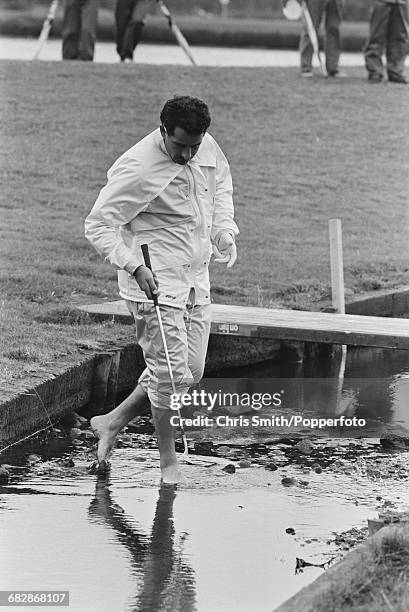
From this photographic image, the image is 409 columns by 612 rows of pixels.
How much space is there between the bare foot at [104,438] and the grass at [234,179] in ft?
1.90

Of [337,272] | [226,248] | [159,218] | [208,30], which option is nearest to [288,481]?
[226,248]

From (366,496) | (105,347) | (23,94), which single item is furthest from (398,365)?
(23,94)

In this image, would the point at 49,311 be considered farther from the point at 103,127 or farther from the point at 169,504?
the point at 103,127

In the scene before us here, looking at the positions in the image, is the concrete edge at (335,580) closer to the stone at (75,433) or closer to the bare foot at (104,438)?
the bare foot at (104,438)

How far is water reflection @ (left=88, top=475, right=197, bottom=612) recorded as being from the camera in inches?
220

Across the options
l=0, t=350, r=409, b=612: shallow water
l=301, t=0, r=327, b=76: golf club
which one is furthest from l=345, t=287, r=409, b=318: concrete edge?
l=301, t=0, r=327, b=76: golf club

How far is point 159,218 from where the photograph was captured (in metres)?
7.00

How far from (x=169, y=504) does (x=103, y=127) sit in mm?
9872

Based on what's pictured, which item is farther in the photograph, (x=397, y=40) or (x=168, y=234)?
(x=397, y=40)

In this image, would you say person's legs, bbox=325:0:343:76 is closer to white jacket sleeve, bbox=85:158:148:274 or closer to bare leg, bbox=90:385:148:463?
bare leg, bbox=90:385:148:463

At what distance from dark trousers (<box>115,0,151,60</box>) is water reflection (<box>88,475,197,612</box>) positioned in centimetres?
1156

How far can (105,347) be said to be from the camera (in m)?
9.03

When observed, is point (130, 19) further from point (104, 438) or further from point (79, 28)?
point (104, 438)

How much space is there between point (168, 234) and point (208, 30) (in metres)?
19.4
